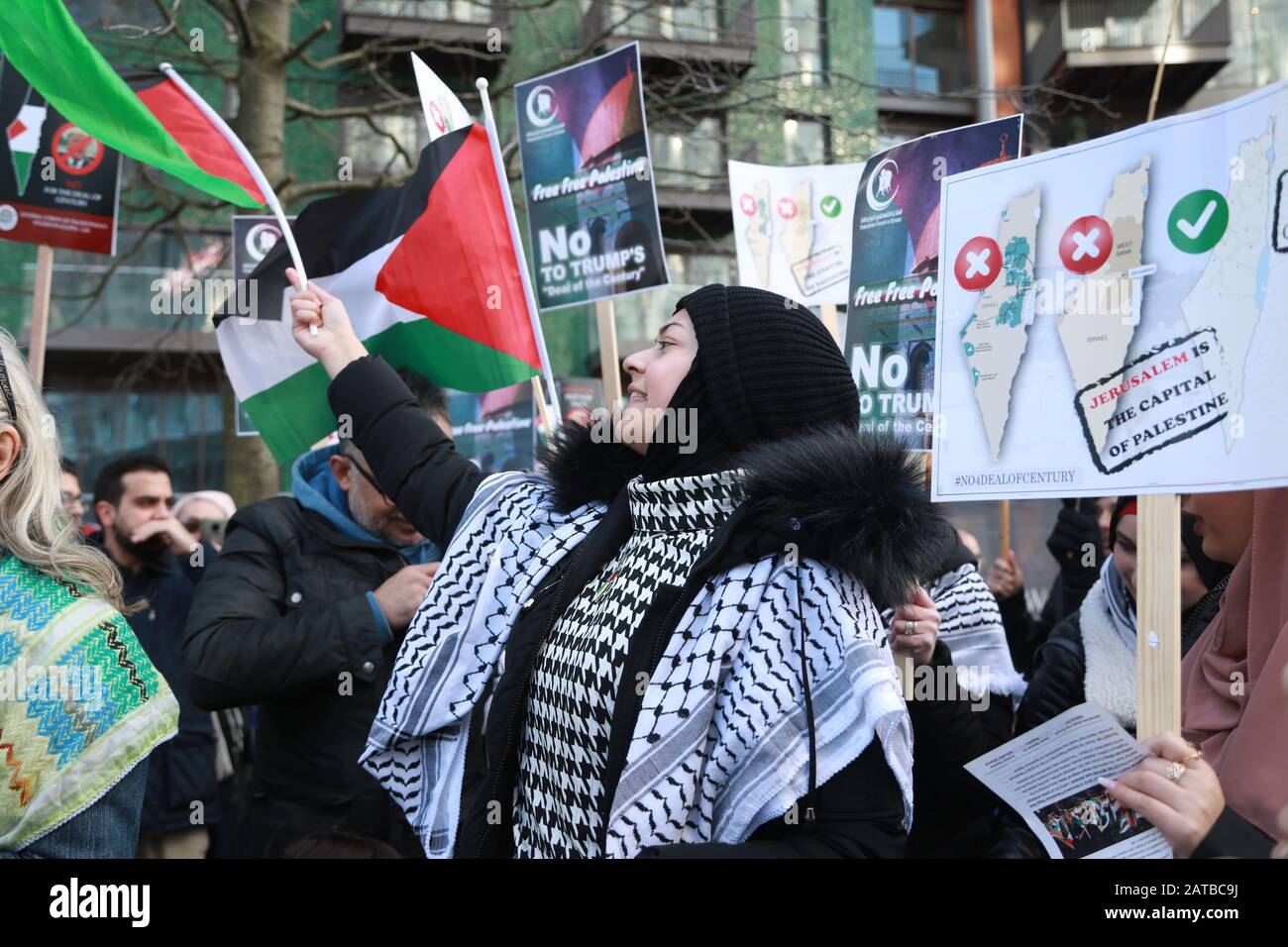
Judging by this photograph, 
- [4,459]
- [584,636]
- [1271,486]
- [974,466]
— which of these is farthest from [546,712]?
[1271,486]

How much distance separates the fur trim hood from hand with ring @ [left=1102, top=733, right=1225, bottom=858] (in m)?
0.41

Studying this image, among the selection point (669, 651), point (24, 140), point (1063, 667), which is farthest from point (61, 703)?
point (24, 140)

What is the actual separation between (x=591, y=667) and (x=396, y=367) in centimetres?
162

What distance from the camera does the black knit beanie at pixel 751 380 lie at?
2.03 meters

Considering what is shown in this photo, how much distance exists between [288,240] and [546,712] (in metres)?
1.53

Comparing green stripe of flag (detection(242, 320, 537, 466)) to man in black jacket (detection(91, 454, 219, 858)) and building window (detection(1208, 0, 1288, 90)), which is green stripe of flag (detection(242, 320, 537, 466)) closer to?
man in black jacket (detection(91, 454, 219, 858))

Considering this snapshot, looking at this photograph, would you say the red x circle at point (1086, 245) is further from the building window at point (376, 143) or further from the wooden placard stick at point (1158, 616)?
the building window at point (376, 143)

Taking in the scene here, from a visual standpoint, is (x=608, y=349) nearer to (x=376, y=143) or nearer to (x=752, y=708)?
Answer: (x=752, y=708)

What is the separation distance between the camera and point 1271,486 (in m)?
1.67

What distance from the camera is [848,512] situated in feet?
6.08

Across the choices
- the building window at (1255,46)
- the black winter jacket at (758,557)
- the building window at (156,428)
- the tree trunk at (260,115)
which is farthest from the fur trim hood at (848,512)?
the building window at (1255,46)

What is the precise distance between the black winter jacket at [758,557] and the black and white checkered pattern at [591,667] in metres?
0.03

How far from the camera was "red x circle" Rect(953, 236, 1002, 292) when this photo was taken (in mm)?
2119
